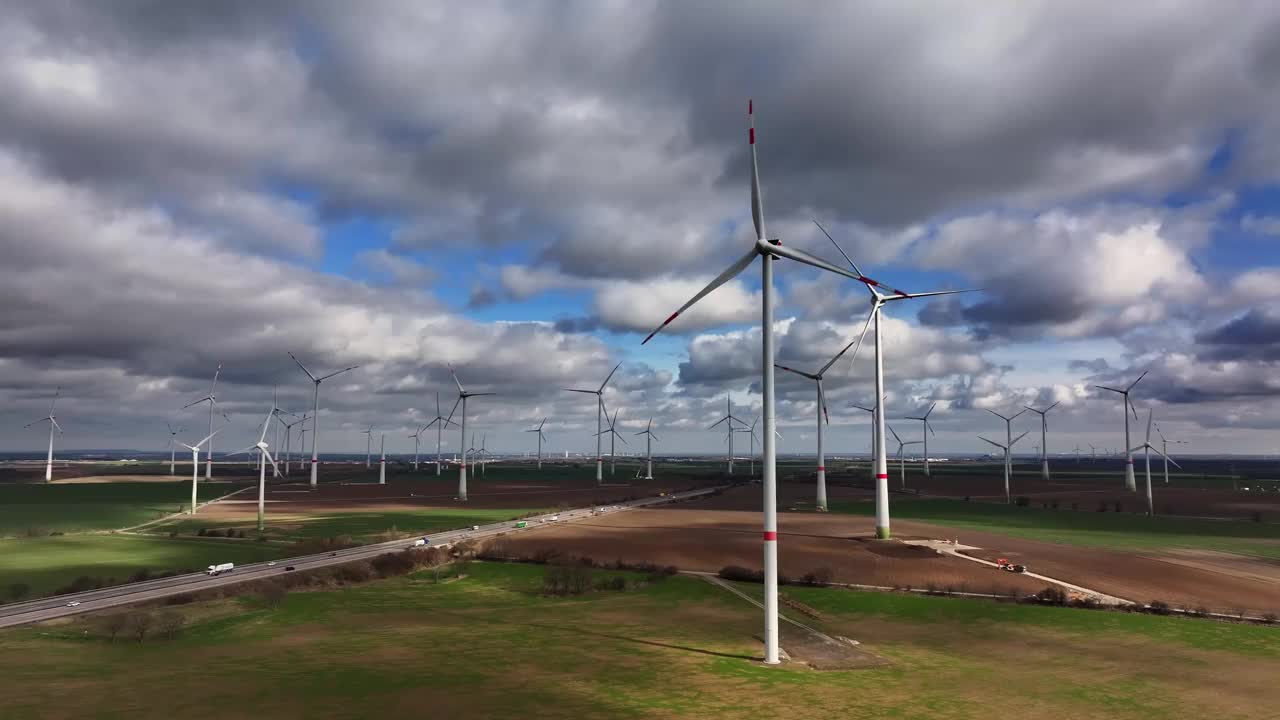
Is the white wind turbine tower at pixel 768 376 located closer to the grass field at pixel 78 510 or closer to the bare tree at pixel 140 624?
the bare tree at pixel 140 624

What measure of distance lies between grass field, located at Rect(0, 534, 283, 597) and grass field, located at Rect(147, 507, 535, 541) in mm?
12274

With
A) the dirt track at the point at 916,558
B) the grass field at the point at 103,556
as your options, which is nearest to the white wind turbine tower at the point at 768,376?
the dirt track at the point at 916,558

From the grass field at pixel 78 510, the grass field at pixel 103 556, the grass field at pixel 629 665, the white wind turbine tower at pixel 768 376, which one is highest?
the white wind turbine tower at pixel 768 376

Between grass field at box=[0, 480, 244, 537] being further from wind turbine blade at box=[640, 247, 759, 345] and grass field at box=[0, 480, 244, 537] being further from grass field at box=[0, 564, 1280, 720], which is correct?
wind turbine blade at box=[640, 247, 759, 345]

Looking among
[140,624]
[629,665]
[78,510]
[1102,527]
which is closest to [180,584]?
[140,624]

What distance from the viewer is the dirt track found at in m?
61.0

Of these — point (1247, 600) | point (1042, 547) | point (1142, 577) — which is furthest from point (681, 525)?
point (1247, 600)

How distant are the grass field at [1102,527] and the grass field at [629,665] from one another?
177ft

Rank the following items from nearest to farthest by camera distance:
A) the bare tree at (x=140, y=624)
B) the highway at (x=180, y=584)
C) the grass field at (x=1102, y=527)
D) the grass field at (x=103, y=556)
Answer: the bare tree at (x=140, y=624) → the highway at (x=180, y=584) → the grass field at (x=103, y=556) → the grass field at (x=1102, y=527)

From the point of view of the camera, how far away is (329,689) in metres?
33.6

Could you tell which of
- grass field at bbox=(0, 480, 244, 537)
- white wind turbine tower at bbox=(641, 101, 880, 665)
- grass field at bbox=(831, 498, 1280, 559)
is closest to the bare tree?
white wind turbine tower at bbox=(641, 101, 880, 665)

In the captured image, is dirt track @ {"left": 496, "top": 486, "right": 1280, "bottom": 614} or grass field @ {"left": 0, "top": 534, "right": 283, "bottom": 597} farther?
grass field @ {"left": 0, "top": 534, "right": 283, "bottom": 597}

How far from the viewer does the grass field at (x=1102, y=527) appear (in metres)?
94.0

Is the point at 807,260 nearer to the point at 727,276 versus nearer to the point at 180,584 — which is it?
the point at 727,276
